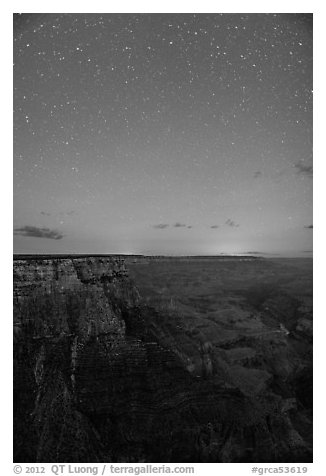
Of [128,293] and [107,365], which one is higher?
[128,293]

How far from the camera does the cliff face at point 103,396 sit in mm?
7105

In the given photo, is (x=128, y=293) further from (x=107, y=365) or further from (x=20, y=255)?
(x=20, y=255)

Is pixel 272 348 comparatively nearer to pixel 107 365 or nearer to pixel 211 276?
pixel 107 365

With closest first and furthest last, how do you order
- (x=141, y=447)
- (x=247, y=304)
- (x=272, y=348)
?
(x=141, y=447) < (x=272, y=348) < (x=247, y=304)

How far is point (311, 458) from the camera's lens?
21.7 feet

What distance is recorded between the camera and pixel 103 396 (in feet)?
25.5

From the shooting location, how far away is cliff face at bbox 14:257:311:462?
711cm
